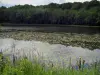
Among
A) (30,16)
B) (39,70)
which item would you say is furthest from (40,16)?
(39,70)

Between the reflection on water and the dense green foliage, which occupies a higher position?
the reflection on water

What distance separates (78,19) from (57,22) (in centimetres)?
629

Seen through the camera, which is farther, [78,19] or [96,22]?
[78,19]

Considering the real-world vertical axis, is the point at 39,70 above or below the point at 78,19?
above

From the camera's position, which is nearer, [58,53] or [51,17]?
[58,53]

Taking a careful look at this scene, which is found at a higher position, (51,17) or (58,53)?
(58,53)

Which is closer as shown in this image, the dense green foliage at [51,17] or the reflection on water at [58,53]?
the reflection on water at [58,53]

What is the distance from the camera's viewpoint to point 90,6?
92.4 meters

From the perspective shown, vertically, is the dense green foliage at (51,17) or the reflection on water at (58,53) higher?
the reflection on water at (58,53)

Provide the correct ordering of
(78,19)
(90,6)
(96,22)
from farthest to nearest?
(90,6) → (78,19) → (96,22)

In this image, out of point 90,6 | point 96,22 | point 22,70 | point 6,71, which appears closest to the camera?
point 6,71

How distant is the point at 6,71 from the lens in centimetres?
430

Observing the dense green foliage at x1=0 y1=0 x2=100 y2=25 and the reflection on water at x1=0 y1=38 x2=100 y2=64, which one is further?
the dense green foliage at x1=0 y1=0 x2=100 y2=25

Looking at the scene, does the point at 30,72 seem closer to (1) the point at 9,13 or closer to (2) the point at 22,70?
(2) the point at 22,70
